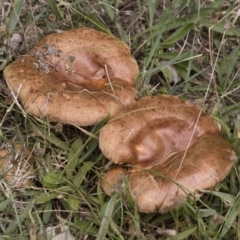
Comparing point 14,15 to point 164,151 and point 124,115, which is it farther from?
point 164,151

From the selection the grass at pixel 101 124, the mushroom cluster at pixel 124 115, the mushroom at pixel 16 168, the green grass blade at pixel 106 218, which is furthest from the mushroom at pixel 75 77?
the green grass blade at pixel 106 218

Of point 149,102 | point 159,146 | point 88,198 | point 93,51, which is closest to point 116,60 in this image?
point 93,51

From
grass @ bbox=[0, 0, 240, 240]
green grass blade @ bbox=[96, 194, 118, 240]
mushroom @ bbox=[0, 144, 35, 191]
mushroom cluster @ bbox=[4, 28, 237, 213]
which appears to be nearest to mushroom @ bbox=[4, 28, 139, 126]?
mushroom cluster @ bbox=[4, 28, 237, 213]

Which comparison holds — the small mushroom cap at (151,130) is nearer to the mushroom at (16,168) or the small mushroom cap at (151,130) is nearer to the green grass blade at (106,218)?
the green grass blade at (106,218)

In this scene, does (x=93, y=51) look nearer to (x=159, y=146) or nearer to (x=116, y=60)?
(x=116, y=60)

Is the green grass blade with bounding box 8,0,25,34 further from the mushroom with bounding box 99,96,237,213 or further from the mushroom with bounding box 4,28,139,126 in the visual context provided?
the mushroom with bounding box 99,96,237,213

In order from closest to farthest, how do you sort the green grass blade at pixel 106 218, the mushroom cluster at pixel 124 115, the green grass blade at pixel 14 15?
the green grass blade at pixel 106 218 < the mushroom cluster at pixel 124 115 < the green grass blade at pixel 14 15

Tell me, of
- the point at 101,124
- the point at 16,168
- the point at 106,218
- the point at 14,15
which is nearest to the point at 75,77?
the point at 101,124
